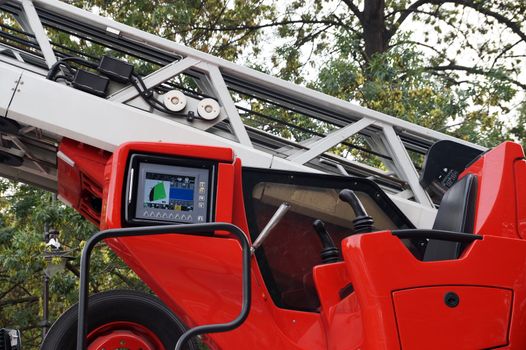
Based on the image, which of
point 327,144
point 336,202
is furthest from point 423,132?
point 336,202

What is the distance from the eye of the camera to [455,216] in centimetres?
326

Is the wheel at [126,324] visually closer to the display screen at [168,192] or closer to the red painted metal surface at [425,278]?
the display screen at [168,192]

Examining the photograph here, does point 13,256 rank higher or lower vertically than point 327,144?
lower

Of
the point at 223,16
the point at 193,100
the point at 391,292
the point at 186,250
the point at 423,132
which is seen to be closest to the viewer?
the point at 391,292

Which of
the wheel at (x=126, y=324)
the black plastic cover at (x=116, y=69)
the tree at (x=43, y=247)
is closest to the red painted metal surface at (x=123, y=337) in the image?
the wheel at (x=126, y=324)

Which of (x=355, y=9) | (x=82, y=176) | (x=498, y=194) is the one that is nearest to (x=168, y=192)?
(x=82, y=176)

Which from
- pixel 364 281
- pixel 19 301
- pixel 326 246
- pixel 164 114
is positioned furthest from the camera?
pixel 19 301

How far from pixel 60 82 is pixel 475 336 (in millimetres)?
2196

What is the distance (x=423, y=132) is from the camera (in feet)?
13.5

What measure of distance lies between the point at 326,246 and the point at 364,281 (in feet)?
1.89

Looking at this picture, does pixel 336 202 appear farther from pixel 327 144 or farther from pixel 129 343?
pixel 129 343

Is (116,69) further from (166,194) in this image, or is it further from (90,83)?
(166,194)

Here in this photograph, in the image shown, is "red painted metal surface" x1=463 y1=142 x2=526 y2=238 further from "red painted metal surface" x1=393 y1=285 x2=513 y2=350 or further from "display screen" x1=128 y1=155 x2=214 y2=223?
"display screen" x1=128 y1=155 x2=214 y2=223

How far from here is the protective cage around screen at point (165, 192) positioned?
290cm
